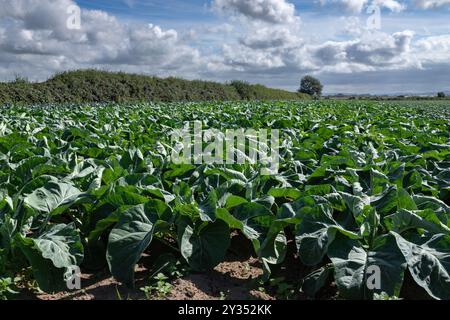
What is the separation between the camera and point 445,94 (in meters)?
109

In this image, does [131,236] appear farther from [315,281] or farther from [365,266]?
[365,266]

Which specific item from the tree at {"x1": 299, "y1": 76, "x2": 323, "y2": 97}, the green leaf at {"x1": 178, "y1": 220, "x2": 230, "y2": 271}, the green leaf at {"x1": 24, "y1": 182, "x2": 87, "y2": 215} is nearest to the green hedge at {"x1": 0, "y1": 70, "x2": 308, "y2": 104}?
the green leaf at {"x1": 24, "y1": 182, "x2": 87, "y2": 215}

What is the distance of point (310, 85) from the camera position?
348ft

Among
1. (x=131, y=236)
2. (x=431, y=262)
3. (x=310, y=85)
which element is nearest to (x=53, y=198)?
(x=131, y=236)

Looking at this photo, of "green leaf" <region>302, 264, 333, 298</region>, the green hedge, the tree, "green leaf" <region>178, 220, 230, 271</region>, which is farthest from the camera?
the tree

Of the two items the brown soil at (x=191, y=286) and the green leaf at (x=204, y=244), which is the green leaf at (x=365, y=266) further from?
the green leaf at (x=204, y=244)

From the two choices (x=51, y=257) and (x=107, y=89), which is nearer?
(x=51, y=257)

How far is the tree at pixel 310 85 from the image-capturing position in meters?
105

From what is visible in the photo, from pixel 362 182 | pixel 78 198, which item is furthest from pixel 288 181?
pixel 78 198

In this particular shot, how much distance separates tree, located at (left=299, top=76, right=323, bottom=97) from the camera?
105125mm

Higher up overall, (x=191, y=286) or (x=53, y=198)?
(x=53, y=198)

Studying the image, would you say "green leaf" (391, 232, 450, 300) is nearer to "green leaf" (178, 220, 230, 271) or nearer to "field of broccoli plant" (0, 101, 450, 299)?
"field of broccoli plant" (0, 101, 450, 299)
